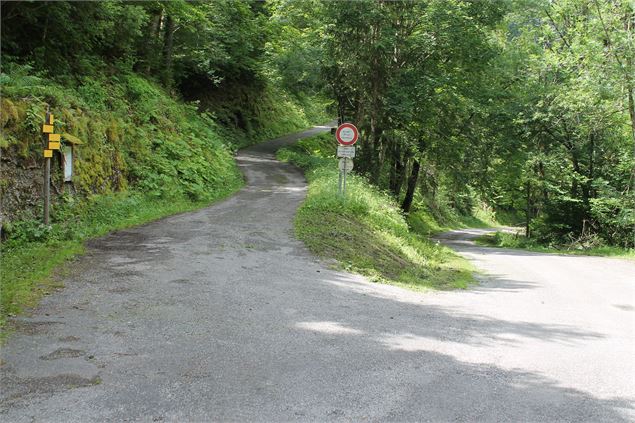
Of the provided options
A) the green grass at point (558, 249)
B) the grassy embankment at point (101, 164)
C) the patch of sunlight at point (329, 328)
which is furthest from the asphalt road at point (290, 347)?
the green grass at point (558, 249)

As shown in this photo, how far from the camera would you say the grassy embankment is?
30.4 ft

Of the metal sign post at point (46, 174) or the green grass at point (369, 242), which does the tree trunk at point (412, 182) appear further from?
the metal sign post at point (46, 174)

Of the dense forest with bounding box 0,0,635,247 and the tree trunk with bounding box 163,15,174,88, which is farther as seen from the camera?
the tree trunk with bounding box 163,15,174,88

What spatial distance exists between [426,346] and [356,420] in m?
2.32

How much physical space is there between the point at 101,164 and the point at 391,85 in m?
14.3

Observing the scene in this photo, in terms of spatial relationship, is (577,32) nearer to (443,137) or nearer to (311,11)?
(443,137)

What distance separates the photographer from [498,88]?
91.0 ft

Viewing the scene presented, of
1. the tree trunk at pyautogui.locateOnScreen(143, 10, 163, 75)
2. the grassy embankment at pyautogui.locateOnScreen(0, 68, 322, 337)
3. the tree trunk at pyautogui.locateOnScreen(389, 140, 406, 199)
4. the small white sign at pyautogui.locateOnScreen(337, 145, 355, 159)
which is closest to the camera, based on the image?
the grassy embankment at pyautogui.locateOnScreen(0, 68, 322, 337)

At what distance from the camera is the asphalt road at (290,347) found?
4484 mm

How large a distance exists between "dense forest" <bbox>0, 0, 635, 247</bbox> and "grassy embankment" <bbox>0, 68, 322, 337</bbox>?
100mm

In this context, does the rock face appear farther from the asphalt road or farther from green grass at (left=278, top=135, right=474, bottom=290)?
green grass at (left=278, top=135, right=474, bottom=290)

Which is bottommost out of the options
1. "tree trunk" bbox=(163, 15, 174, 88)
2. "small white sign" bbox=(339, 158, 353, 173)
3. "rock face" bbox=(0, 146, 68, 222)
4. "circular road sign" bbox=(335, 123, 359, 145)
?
"rock face" bbox=(0, 146, 68, 222)

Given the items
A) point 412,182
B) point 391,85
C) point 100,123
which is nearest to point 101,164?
point 100,123

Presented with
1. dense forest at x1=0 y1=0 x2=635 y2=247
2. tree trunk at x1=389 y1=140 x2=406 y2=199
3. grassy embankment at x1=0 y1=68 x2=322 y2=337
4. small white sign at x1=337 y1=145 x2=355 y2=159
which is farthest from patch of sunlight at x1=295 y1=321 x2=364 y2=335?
tree trunk at x1=389 y1=140 x2=406 y2=199
